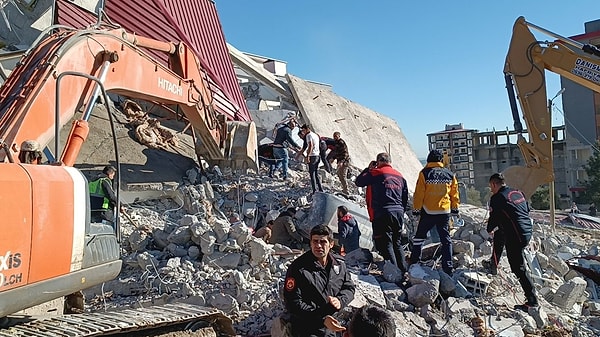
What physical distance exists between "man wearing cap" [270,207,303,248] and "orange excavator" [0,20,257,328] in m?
2.79

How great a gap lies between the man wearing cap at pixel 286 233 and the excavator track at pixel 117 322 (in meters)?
3.93

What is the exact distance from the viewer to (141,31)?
14.1 meters

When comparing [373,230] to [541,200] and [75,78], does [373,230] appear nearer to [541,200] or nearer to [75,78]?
[75,78]

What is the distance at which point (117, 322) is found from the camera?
12.0ft

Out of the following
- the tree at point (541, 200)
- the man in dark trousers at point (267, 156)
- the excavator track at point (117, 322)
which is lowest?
the tree at point (541, 200)

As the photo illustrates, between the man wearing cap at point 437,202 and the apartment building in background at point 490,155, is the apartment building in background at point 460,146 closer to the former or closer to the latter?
the apartment building in background at point 490,155

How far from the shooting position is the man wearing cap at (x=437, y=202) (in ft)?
20.3

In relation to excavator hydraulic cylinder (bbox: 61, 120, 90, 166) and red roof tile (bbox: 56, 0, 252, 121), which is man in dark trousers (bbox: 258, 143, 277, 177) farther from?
excavator hydraulic cylinder (bbox: 61, 120, 90, 166)

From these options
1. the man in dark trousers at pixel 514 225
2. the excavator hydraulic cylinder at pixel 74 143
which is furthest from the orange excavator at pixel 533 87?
the excavator hydraulic cylinder at pixel 74 143

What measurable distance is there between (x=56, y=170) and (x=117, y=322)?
1.12 meters

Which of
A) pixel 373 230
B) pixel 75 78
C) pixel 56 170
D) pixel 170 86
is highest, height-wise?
pixel 170 86

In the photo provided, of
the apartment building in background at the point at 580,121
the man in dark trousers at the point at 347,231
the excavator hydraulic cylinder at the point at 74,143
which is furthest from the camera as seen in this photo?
the apartment building in background at the point at 580,121

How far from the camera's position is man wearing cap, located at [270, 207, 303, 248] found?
27.8 ft

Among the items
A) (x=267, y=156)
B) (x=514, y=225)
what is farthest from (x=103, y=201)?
(x=267, y=156)
